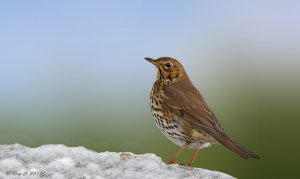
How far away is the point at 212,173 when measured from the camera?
856 cm

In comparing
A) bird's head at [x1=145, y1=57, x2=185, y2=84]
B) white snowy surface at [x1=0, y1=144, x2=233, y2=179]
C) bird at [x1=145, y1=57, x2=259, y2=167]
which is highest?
bird's head at [x1=145, y1=57, x2=185, y2=84]

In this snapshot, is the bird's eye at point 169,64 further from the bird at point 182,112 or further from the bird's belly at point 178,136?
the bird's belly at point 178,136

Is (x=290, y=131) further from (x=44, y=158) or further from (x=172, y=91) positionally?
(x=44, y=158)

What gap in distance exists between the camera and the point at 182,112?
33.7ft

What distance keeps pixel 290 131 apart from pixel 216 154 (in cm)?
263

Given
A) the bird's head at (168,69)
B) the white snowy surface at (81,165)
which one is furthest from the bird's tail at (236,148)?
the bird's head at (168,69)

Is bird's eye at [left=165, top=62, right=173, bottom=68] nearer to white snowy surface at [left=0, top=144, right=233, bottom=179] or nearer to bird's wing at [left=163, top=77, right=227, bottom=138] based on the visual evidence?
bird's wing at [left=163, top=77, right=227, bottom=138]

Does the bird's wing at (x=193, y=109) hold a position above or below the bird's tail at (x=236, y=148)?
above

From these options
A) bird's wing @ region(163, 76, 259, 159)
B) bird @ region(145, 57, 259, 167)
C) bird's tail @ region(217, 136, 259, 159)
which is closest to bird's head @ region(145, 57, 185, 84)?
bird @ region(145, 57, 259, 167)

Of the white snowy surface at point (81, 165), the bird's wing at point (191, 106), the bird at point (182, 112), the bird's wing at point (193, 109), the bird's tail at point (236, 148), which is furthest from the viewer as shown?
the bird's wing at point (191, 106)

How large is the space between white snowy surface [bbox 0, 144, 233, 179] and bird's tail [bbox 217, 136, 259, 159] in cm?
62

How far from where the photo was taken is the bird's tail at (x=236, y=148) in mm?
8961

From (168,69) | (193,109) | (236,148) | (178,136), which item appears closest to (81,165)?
(178,136)

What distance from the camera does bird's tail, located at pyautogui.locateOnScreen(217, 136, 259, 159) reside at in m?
8.96
